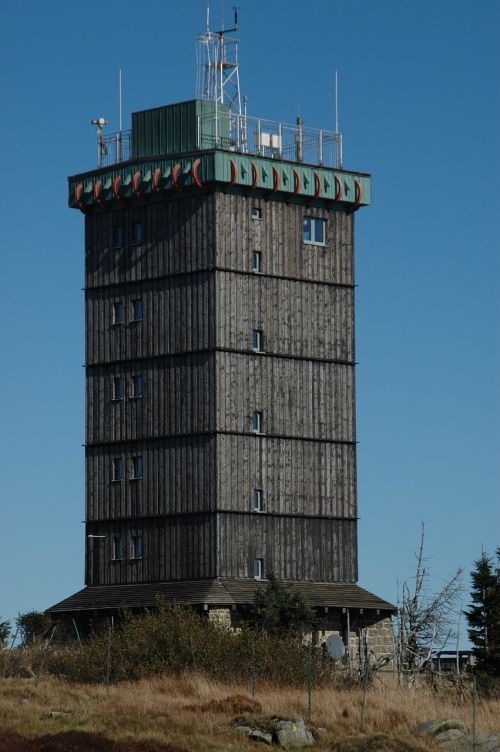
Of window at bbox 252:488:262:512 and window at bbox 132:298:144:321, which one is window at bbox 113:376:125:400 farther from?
window at bbox 252:488:262:512

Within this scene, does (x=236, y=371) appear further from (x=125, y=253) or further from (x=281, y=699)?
(x=281, y=699)

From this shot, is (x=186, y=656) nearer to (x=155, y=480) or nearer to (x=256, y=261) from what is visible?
(x=155, y=480)

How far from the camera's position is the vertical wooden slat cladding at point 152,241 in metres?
85.1

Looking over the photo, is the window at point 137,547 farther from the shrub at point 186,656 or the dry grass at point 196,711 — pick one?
the dry grass at point 196,711

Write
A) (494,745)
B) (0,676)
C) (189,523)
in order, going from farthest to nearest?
(189,523) < (0,676) < (494,745)

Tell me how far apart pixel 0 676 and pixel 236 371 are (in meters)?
16.8

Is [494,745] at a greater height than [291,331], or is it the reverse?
[291,331]

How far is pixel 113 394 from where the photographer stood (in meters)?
87.3

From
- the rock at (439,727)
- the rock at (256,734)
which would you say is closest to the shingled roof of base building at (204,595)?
the rock at (256,734)

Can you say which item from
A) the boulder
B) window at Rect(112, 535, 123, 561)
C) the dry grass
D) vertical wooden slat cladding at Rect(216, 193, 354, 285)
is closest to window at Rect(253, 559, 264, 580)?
window at Rect(112, 535, 123, 561)

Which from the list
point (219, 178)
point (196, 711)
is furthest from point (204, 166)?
point (196, 711)

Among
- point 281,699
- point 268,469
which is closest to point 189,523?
point 268,469

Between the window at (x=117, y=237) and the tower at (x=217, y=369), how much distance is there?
0.07m

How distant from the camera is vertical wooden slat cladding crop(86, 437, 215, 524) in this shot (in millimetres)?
84125
